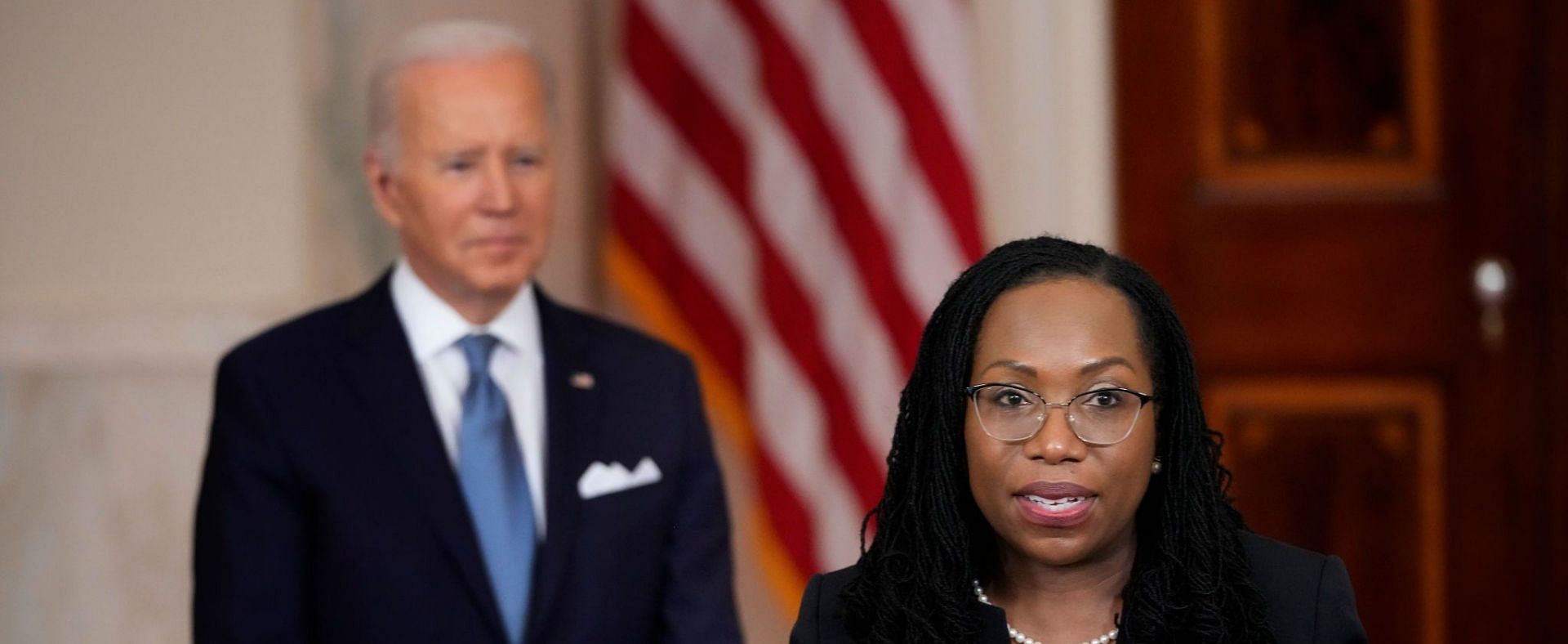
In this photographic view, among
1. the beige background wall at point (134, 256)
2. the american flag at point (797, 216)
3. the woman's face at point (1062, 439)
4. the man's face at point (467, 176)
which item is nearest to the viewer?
the woman's face at point (1062, 439)

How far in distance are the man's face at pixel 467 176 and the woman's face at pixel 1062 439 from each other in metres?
0.93

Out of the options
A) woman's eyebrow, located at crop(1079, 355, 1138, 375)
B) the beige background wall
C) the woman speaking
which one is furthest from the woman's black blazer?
the beige background wall

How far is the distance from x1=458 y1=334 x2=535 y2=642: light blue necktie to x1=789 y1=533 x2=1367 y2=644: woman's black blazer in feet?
2.26

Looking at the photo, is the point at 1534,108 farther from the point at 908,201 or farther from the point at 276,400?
the point at 276,400

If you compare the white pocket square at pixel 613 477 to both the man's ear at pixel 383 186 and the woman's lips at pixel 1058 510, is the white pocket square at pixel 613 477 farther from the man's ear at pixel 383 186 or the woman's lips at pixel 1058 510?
the woman's lips at pixel 1058 510

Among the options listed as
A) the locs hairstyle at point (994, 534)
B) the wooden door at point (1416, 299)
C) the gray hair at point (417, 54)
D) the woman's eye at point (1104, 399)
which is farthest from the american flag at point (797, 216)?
the woman's eye at point (1104, 399)

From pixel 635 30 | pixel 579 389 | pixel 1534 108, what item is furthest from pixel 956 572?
pixel 1534 108

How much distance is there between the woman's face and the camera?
1514 millimetres

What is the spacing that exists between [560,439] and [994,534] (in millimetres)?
804

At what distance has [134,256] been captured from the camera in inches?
130

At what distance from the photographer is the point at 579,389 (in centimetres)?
238

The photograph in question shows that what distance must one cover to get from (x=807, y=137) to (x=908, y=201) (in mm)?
256

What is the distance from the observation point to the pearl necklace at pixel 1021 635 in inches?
63.2

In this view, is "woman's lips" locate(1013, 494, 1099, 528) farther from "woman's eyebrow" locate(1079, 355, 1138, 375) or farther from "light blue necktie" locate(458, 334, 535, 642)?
"light blue necktie" locate(458, 334, 535, 642)
